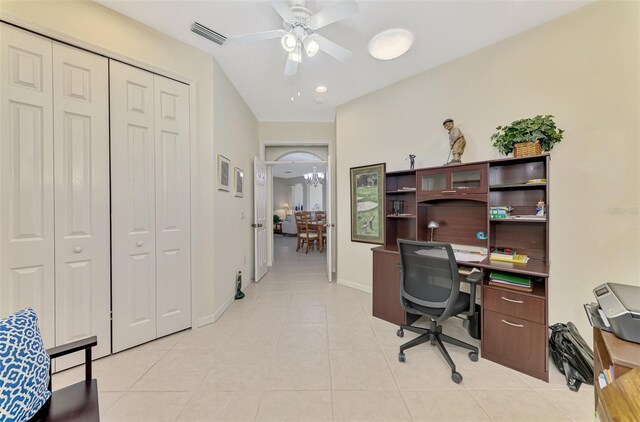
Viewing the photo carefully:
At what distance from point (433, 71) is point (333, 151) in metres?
2.10

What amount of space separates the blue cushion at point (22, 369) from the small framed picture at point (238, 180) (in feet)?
7.57

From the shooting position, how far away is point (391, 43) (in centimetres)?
222

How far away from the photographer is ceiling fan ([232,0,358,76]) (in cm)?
158

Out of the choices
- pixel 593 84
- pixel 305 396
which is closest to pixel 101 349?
pixel 305 396

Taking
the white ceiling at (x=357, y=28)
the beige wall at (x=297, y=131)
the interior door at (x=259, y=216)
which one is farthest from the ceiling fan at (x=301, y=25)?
the beige wall at (x=297, y=131)

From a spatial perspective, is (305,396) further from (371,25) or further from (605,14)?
(605,14)

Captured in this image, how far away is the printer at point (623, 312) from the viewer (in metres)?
0.85

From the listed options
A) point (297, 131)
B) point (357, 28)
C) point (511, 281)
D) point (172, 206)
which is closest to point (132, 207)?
point (172, 206)

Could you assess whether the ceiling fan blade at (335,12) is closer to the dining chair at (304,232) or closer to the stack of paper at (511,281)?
the stack of paper at (511,281)

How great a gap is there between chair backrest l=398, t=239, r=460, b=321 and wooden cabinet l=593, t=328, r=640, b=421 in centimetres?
80

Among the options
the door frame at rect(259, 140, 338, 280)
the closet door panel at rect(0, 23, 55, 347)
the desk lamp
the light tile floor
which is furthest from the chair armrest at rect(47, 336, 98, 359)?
the door frame at rect(259, 140, 338, 280)

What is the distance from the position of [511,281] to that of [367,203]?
6.27ft

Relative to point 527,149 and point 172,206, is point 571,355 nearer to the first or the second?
point 527,149

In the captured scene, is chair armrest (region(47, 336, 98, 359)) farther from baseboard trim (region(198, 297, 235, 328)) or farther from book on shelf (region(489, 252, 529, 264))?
book on shelf (region(489, 252, 529, 264))
